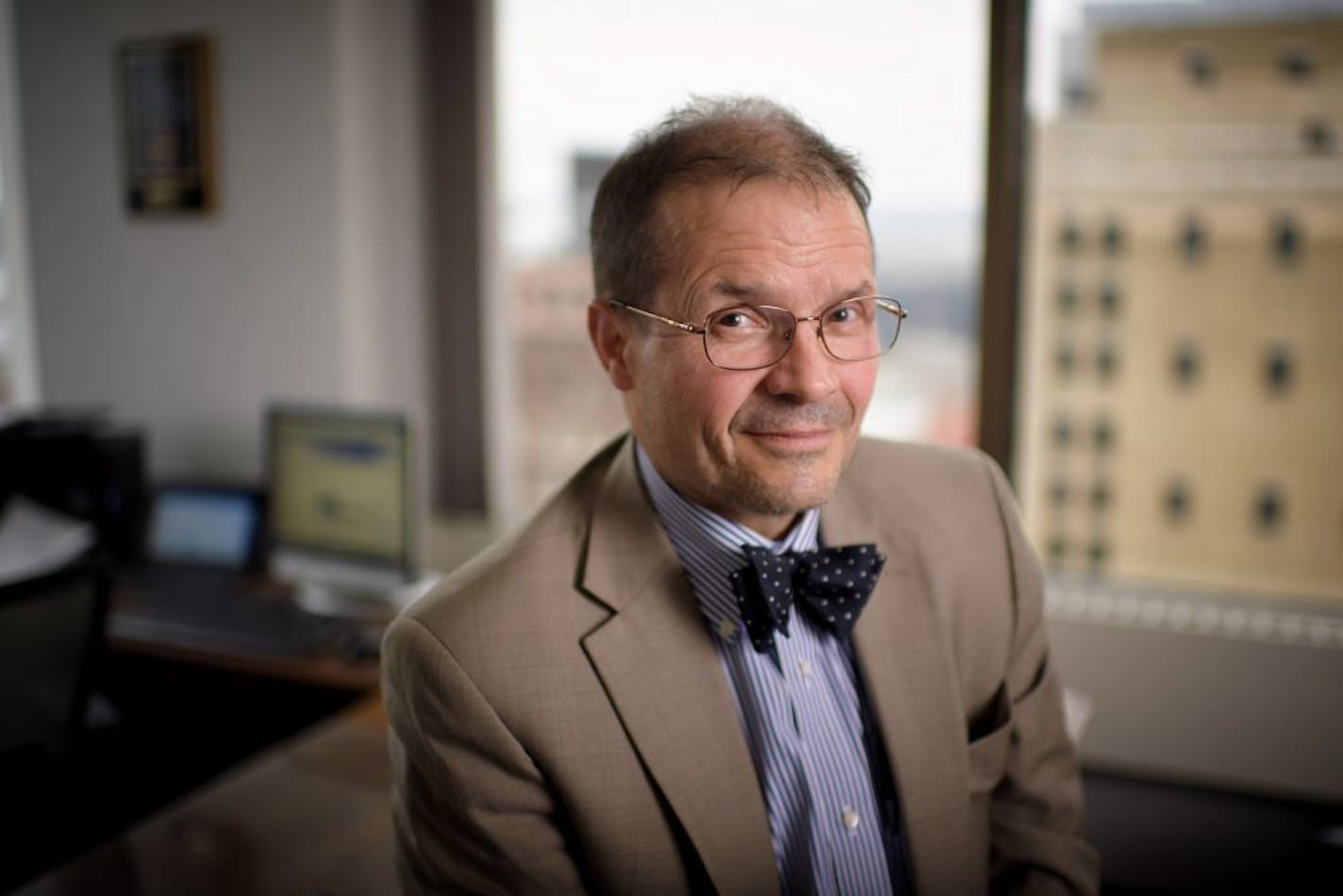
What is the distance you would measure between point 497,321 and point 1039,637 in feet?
7.26

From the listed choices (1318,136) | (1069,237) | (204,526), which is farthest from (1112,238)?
(204,526)

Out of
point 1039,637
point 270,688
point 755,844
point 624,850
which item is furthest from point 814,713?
point 270,688

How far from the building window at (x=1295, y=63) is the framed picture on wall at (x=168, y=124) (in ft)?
9.50

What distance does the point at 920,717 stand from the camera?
1271 millimetres

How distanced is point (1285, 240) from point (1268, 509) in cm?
72

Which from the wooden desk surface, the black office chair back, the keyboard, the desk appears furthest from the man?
the keyboard

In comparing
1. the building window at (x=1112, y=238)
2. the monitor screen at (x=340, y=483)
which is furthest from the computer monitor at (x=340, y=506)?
the building window at (x=1112, y=238)

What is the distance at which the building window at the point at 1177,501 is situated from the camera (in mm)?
2924

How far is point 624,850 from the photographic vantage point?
43.7 inches

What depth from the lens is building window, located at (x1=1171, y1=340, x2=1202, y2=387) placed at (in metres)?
2.84

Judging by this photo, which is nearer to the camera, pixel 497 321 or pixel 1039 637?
pixel 1039 637

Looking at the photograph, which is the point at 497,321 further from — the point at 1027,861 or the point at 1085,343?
the point at 1027,861

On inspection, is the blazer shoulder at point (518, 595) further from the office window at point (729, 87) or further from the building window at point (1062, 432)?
the building window at point (1062, 432)

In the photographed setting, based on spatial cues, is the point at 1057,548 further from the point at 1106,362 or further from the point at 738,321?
the point at 738,321
